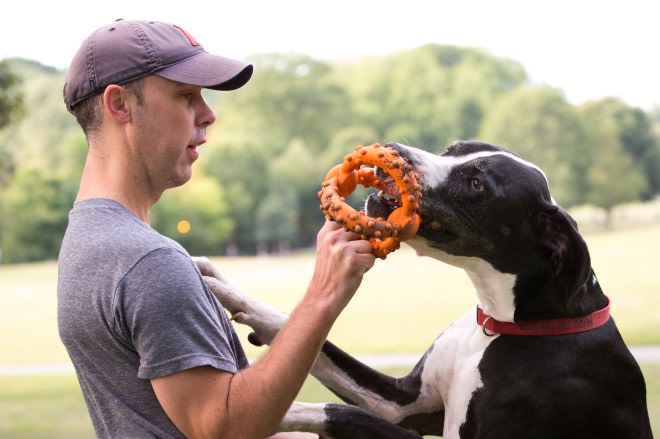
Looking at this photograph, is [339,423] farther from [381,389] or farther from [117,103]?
[117,103]

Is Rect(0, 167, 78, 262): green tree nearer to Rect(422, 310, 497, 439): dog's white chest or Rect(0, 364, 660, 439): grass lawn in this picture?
Rect(0, 364, 660, 439): grass lawn

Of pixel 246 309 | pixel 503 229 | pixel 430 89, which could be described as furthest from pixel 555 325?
pixel 430 89

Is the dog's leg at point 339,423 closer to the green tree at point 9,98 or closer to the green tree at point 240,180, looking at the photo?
the green tree at point 9,98

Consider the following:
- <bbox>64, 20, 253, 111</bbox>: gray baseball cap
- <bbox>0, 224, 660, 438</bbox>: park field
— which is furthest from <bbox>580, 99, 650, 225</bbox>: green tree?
<bbox>64, 20, 253, 111</bbox>: gray baseball cap

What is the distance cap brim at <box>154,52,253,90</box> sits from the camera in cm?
182

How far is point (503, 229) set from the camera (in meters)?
2.36

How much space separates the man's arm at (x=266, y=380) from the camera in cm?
164

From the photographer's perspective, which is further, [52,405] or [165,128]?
[52,405]

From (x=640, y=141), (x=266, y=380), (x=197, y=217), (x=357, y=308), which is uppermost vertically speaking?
(x=266, y=380)

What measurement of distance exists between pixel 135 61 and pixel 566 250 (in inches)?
49.5

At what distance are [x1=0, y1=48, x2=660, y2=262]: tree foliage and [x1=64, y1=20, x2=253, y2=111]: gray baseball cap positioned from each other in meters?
19.0

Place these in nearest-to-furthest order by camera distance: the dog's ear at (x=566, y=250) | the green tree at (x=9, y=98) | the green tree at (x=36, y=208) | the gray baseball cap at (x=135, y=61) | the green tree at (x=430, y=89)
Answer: the gray baseball cap at (x=135, y=61)
the dog's ear at (x=566, y=250)
the green tree at (x=9, y=98)
the green tree at (x=36, y=208)
the green tree at (x=430, y=89)

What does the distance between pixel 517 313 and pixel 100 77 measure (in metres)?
1.30

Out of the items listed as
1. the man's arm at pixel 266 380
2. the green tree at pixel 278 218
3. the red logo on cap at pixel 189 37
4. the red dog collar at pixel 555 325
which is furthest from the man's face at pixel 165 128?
the green tree at pixel 278 218
